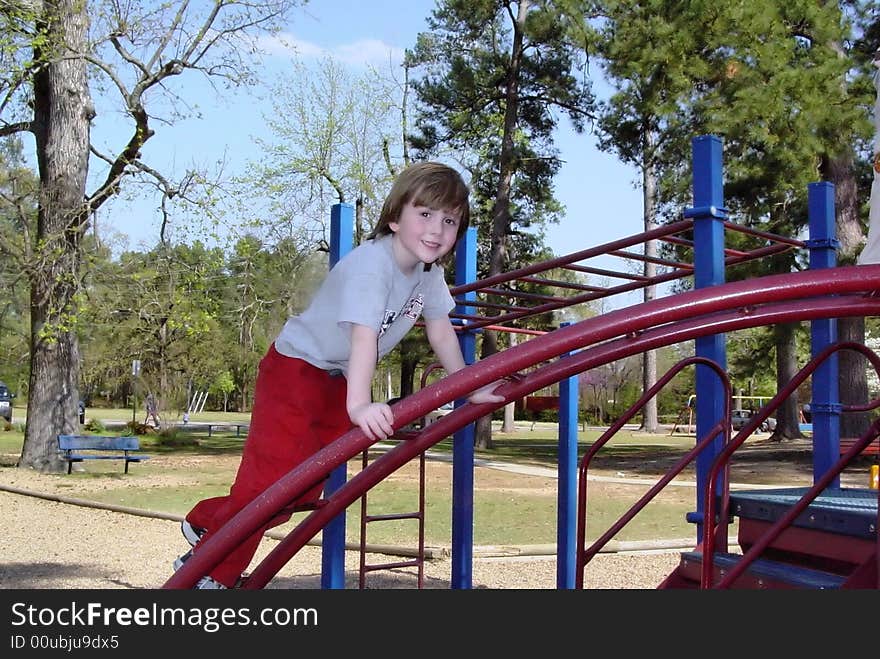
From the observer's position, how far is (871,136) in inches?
529

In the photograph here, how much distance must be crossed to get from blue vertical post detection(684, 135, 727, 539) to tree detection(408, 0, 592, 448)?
15450 mm

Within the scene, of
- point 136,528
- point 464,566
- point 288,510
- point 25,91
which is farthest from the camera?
point 25,91

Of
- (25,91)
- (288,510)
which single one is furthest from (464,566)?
(25,91)

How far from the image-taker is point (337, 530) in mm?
4000

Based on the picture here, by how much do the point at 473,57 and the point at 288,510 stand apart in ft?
Answer: 67.5

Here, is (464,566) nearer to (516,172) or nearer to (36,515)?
(36,515)

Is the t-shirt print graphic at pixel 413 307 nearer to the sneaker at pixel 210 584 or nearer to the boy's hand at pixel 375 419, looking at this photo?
the boy's hand at pixel 375 419

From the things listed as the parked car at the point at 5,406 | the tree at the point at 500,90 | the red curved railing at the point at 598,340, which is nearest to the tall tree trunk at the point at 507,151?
the tree at the point at 500,90

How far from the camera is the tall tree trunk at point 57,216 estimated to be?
13188 millimetres

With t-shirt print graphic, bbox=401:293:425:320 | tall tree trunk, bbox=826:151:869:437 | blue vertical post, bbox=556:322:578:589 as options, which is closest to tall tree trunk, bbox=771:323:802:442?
tall tree trunk, bbox=826:151:869:437

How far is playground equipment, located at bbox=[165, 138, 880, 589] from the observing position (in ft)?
6.44

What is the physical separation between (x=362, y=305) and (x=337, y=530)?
2079 mm

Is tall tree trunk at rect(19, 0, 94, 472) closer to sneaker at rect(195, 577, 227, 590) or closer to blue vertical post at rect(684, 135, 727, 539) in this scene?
blue vertical post at rect(684, 135, 727, 539)

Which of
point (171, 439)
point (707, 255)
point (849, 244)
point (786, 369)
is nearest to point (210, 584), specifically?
point (707, 255)
